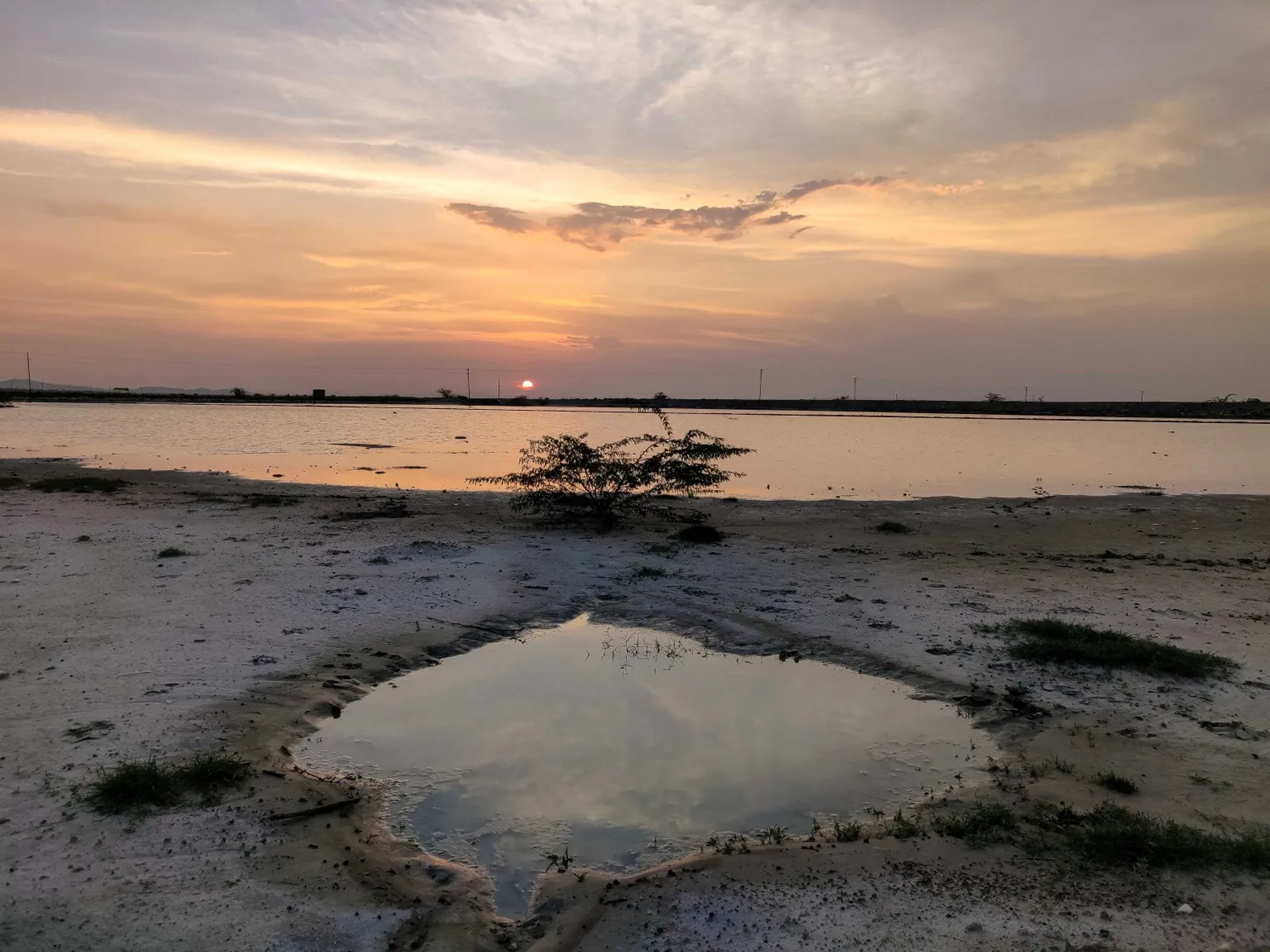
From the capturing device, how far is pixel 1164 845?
5039mm

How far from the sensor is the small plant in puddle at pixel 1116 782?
5973mm

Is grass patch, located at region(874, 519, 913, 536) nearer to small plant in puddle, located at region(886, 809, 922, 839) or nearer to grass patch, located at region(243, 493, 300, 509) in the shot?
small plant in puddle, located at region(886, 809, 922, 839)

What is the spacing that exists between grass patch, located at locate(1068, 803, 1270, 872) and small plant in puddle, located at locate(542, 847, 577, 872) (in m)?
3.38

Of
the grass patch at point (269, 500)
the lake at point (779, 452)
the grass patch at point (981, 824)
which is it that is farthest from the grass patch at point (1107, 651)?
the grass patch at point (269, 500)

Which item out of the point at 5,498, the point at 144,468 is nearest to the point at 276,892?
the point at 5,498

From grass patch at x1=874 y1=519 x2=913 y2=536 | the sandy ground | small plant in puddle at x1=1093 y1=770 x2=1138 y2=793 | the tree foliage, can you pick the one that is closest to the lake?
grass patch at x1=874 y1=519 x2=913 y2=536

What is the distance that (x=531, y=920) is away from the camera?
4.58m

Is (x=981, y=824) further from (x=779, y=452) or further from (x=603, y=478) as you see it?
(x=779, y=452)

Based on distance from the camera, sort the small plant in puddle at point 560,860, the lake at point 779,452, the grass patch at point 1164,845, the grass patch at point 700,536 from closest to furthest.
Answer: the grass patch at point 1164,845 → the small plant in puddle at point 560,860 → the grass patch at point 700,536 → the lake at point 779,452

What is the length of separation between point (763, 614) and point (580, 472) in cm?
818

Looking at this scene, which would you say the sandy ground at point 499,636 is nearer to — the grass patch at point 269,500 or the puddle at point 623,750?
the puddle at point 623,750

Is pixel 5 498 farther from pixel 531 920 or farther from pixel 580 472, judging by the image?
pixel 531 920

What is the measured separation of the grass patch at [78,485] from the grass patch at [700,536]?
17.0 meters

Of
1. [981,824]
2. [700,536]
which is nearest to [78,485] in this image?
[700,536]
